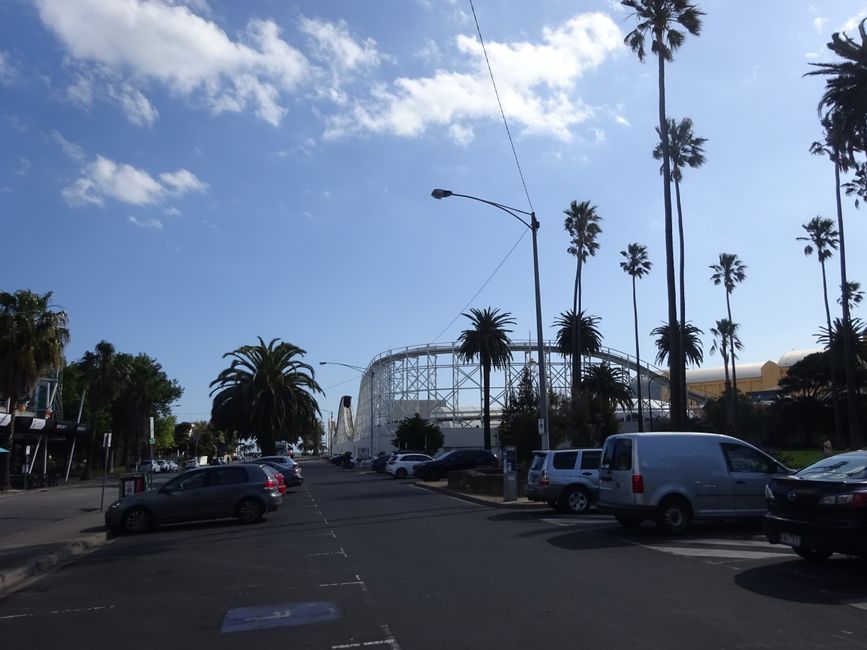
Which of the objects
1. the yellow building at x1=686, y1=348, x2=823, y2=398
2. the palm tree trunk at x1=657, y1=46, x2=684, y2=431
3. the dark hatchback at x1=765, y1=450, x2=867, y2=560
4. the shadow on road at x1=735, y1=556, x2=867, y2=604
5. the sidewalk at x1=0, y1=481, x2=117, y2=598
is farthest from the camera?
the yellow building at x1=686, y1=348, x2=823, y2=398

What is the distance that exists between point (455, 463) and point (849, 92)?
24.7m

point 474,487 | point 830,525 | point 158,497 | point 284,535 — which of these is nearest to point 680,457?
point 830,525

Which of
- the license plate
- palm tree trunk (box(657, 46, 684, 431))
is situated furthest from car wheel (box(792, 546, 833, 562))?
palm tree trunk (box(657, 46, 684, 431))

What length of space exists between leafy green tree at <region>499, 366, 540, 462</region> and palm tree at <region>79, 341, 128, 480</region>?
33.8 m

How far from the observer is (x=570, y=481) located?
20.3m

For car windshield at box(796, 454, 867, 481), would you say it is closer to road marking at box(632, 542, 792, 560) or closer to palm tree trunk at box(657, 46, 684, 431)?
road marking at box(632, 542, 792, 560)

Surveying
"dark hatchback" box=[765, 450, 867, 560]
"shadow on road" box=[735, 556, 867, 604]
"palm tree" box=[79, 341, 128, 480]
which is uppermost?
"palm tree" box=[79, 341, 128, 480]

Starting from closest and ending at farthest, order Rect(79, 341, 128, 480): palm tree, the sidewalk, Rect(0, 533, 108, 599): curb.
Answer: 1. Rect(0, 533, 108, 599): curb
2. the sidewalk
3. Rect(79, 341, 128, 480): palm tree

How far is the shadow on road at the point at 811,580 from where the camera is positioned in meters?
8.81

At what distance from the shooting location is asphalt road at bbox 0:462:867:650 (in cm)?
753

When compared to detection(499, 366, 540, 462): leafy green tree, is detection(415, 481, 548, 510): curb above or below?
below

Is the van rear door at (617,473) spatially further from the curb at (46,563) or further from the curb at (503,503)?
the curb at (46,563)

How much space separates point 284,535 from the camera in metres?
17.0

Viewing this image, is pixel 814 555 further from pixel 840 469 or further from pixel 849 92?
pixel 849 92
